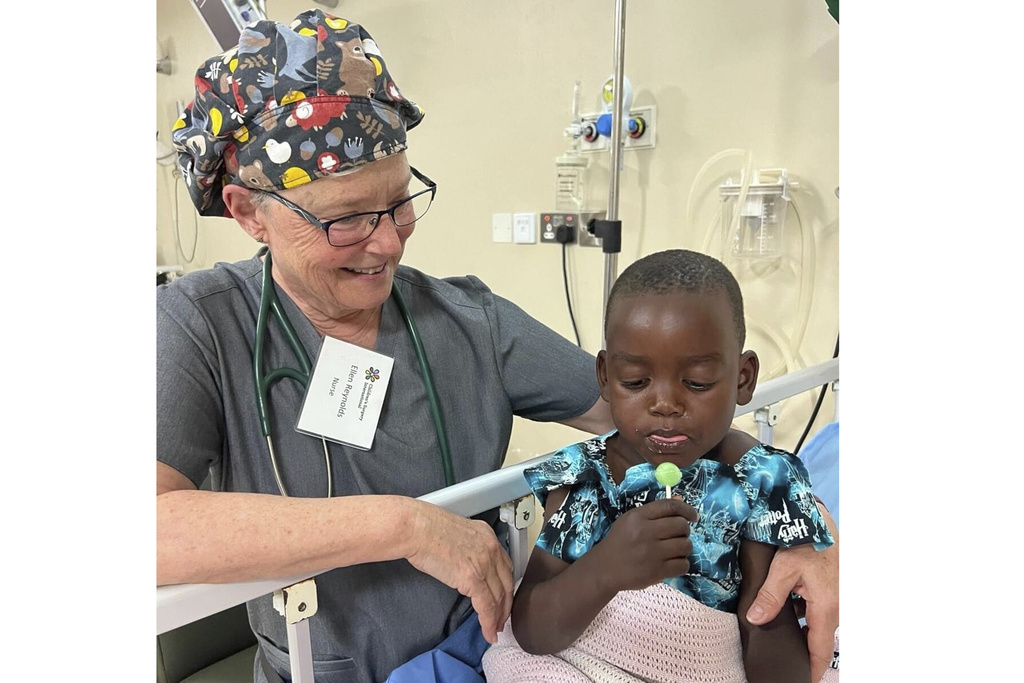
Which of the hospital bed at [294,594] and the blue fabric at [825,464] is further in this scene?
the blue fabric at [825,464]

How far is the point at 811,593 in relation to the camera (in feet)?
2.34

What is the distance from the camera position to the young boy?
0.67 m

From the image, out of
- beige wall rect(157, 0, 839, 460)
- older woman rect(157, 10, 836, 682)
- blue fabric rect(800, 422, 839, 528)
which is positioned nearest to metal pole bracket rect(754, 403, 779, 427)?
blue fabric rect(800, 422, 839, 528)

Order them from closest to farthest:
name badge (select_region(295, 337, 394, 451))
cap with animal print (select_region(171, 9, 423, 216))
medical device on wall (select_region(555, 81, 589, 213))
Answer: cap with animal print (select_region(171, 9, 423, 216)) → name badge (select_region(295, 337, 394, 451)) → medical device on wall (select_region(555, 81, 589, 213))

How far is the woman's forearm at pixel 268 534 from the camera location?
28.6 inches

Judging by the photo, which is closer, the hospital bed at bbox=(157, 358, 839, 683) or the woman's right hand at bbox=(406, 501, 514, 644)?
the hospital bed at bbox=(157, 358, 839, 683)

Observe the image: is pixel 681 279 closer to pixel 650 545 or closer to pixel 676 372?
pixel 676 372

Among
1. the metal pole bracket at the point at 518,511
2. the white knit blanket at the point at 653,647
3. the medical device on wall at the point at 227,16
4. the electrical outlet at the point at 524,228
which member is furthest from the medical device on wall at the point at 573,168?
the white knit blanket at the point at 653,647

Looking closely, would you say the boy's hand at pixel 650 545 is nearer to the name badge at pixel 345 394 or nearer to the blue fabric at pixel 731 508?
the blue fabric at pixel 731 508

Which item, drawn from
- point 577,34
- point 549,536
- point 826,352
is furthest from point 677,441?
point 577,34

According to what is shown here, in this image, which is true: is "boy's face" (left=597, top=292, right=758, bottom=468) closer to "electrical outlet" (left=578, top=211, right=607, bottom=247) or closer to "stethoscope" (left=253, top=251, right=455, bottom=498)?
"stethoscope" (left=253, top=251, right=455, bottom=498)

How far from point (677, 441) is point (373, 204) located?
542mm

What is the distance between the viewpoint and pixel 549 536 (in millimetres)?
802
